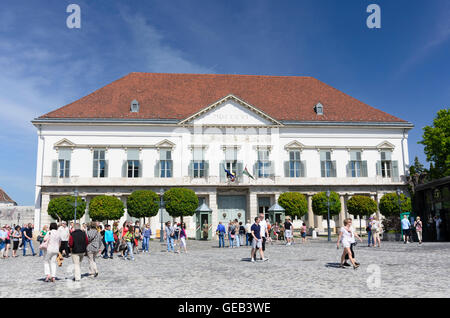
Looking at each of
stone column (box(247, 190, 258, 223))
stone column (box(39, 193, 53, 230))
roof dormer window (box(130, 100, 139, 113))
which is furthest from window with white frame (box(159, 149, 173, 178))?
stone column (box(39, 193, 53, 230))

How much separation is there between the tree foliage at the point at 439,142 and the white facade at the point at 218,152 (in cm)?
267

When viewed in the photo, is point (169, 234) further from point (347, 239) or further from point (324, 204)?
point (324, 204)

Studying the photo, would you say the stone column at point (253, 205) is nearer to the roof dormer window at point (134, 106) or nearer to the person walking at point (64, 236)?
the roof dormer window at point (134, 106)

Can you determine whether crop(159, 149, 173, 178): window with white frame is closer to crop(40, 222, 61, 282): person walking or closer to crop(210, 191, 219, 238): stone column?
crop(210, 191, 219, 238): stone column

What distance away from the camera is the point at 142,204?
33312 millimetres

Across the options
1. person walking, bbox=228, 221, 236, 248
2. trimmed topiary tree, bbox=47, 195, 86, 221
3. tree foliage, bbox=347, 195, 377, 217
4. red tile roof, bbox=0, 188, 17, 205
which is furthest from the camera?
red tile roof, bbox=0, 188, 17, 205

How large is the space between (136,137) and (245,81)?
14.6 metres

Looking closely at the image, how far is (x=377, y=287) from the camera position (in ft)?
28.6

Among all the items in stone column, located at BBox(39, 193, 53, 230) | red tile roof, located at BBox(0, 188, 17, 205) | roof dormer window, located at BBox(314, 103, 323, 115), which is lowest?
stone column, located at BBox(39, 193, 53, 230)

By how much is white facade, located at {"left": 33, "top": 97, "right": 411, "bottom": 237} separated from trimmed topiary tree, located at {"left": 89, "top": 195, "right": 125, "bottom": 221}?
14.1ft

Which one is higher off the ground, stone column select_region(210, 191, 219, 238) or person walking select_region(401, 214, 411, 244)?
stone column select_region(210, 191, 219, 238)

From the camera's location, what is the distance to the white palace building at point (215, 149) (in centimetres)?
3878

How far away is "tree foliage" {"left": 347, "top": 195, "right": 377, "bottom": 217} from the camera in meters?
34.7
